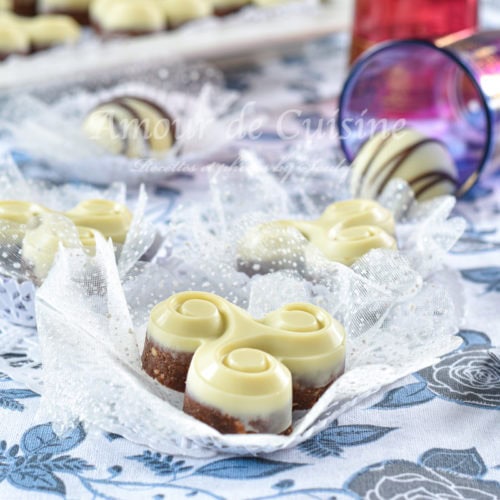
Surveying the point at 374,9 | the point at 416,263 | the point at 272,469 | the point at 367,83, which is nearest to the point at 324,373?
the point at 272,469

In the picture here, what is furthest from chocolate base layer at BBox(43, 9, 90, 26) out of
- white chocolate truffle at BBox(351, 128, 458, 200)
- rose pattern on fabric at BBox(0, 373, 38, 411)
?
rose pattern on fabric at BBox(0, 373, 38, 411)

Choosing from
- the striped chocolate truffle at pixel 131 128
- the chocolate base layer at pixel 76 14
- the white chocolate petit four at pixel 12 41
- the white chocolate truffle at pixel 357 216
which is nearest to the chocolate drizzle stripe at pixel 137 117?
the striped chocolate truffle at pixel 131 128

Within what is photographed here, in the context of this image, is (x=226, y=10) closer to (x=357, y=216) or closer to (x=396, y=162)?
(x=396, y=162)

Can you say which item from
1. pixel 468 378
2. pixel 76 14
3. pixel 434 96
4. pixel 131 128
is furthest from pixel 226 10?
pixel 468 378

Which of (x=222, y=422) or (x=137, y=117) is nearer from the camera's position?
(x=222, y=422)

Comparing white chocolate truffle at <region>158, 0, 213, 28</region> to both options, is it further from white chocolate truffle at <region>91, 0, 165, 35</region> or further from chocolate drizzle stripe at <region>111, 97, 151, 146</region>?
chocolate drizzle stripe at <region>111, 97, 151, 146</region>

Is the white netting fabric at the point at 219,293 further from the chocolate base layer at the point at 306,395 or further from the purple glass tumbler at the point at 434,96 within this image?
the purple glass tumbler at the point at 434,96

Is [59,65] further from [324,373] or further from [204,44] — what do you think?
[324,373]
